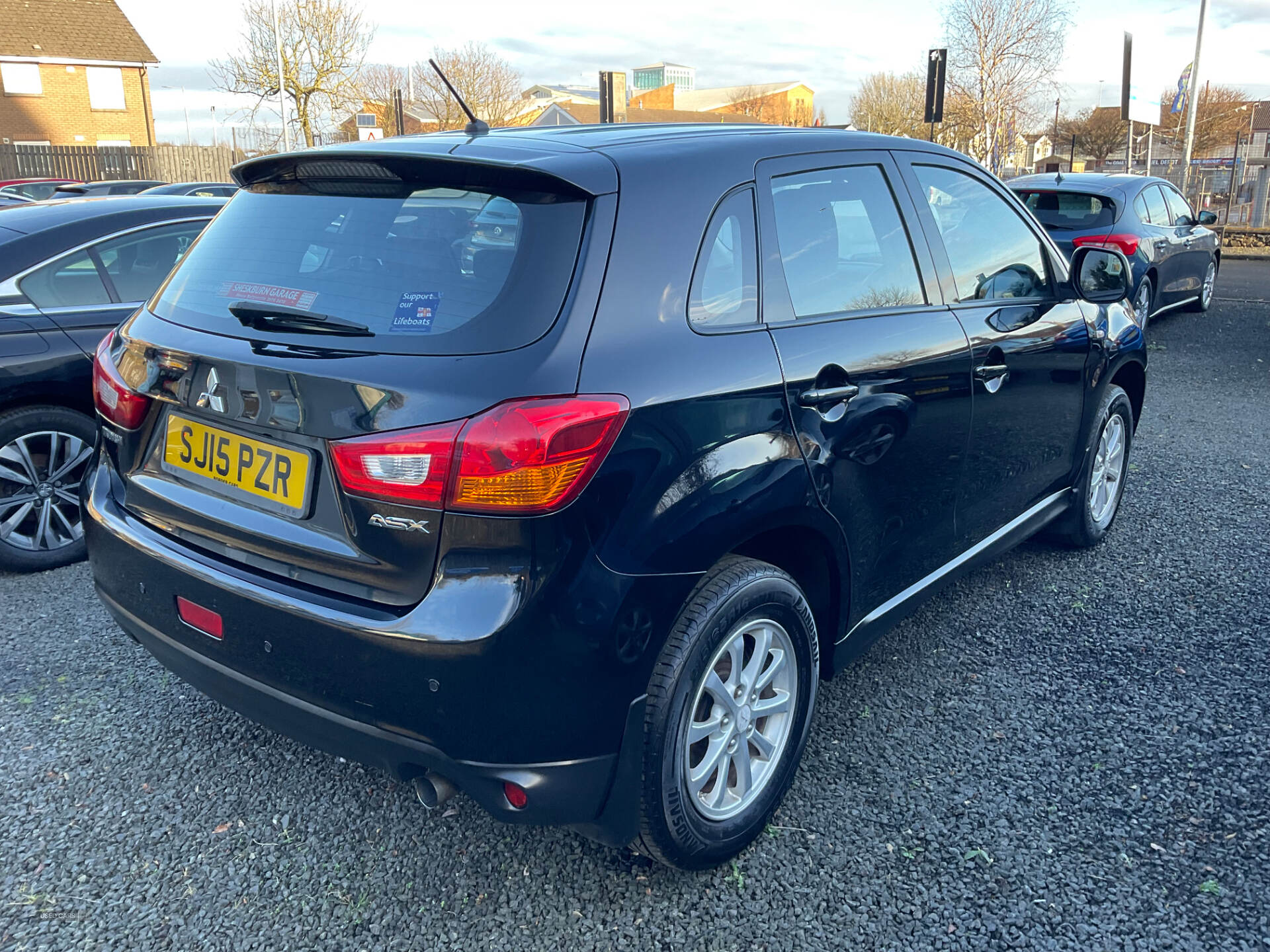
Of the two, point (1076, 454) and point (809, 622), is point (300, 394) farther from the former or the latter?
point (1076, 454)

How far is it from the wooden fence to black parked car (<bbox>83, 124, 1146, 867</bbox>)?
29.2 m

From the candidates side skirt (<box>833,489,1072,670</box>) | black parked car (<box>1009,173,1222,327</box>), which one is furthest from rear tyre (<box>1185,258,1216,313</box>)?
side skirt (<box>833,489,1072,670</box>)

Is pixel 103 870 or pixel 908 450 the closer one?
pixel 103 870

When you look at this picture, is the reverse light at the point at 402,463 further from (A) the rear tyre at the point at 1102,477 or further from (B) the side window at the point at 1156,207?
(B) the side window at the point at 1156,207

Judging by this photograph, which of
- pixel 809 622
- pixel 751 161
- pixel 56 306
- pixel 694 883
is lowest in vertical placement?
pixel 694 883

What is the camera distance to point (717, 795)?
2475 mm

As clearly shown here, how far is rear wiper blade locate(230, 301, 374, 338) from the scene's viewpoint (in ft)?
7.16

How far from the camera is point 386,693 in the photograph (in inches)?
81.2

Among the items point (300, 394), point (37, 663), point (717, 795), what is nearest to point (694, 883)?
point (717, 795)

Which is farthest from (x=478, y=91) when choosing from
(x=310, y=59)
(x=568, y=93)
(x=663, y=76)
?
(x=663, y=76)

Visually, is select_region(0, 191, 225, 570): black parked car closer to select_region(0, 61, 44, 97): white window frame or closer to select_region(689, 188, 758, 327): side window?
select_region(689, 188, 758, 327): side window

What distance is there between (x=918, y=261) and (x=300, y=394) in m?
1.94

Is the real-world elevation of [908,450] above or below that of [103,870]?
above

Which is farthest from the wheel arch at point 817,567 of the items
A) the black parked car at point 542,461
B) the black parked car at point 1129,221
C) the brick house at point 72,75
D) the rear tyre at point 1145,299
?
the brick house at point 72,75
